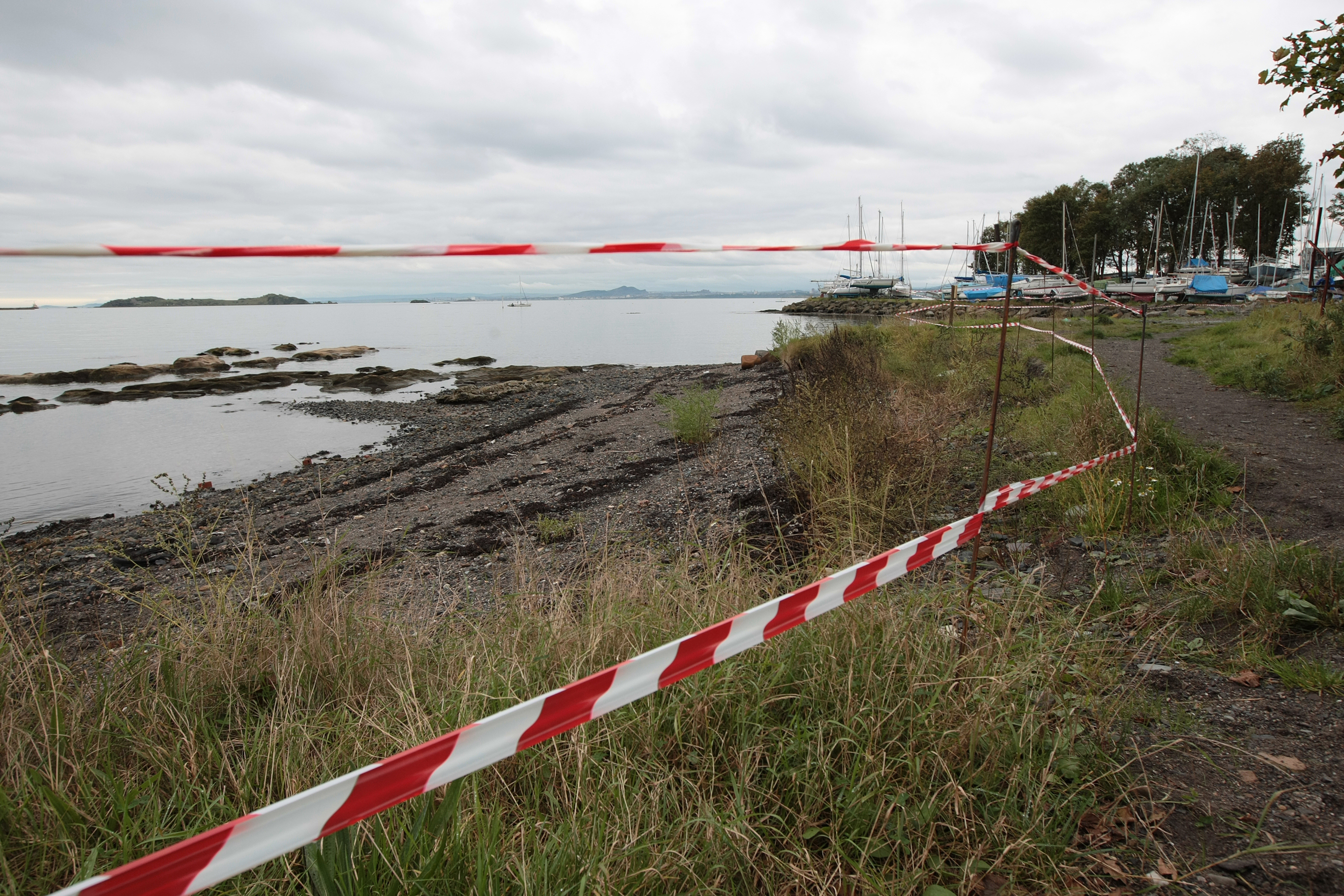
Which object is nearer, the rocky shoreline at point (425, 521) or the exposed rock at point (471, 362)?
the rocky shoreline at point (425, 521)

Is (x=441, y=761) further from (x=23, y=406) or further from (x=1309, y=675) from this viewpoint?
(x=23, y=406)

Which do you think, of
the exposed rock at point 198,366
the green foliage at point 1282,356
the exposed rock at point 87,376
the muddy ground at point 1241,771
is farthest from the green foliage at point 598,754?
the exposed rock at point 198,366

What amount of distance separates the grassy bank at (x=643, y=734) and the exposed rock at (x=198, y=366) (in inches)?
1438

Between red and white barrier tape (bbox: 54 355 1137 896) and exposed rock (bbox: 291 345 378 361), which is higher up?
red and white barrier tape (bbox: 54 355 1137 896)

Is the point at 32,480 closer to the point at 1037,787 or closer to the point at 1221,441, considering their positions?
the point at 1037,787

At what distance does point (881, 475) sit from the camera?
594 centimetres

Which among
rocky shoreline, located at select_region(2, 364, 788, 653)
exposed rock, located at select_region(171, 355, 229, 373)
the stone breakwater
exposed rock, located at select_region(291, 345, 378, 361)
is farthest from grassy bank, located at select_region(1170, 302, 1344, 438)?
exposed rock, located at select_region(291, 345, 378, 361)

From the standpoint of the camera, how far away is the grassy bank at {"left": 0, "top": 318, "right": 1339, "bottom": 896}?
6.53 feet

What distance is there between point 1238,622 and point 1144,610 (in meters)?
0.41

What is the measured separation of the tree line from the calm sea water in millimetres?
26061

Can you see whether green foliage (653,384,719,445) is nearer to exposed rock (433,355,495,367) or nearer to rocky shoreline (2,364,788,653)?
rocky shoreline (2,364,788,653)

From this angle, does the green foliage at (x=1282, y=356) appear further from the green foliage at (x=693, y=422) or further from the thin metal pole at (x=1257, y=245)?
the thin metal pole at (x=1257, y=245)

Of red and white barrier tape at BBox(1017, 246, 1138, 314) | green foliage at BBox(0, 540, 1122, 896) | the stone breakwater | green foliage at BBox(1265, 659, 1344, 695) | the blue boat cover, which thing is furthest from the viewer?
the stone breakwater

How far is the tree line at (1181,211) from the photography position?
4738 centimetres
